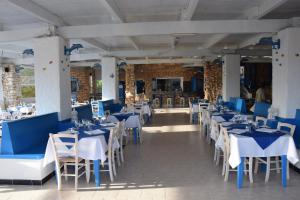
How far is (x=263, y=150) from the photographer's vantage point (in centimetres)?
444

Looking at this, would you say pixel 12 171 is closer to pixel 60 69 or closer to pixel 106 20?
pixel 60 69

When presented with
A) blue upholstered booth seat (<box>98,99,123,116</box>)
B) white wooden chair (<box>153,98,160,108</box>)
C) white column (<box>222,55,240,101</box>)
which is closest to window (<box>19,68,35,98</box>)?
white wooden chair (<box>153,98,160,108</box>)

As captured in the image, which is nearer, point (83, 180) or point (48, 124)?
point (83, 180)

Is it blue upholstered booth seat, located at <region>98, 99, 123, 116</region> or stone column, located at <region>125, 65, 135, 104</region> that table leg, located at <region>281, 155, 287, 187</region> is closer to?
blue upholstered booth seat, located at <region>98, 99, 123, 116</region>

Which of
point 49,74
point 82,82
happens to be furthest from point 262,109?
point 82,82

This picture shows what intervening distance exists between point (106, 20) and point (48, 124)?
9.44 feet

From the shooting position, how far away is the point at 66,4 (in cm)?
574

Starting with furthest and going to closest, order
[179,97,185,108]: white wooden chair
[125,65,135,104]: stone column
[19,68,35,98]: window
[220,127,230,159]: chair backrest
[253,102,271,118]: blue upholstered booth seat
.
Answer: [179,97,185,108]: white wooden chair, [125,65,135,104]: stone column, [19,68,35,98]: window, [253,102,271,118]: blue upholstered booth seat, [220,127,230,159]: chair backrest

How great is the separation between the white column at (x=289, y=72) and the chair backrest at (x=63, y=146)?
451cm

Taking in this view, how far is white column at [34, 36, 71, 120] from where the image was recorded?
659 cm

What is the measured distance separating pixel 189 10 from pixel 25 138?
395cm

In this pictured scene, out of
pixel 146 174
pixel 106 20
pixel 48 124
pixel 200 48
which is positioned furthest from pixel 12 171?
pixel 200 48

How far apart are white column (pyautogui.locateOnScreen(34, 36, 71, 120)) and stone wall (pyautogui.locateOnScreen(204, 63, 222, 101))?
34.4 feet
